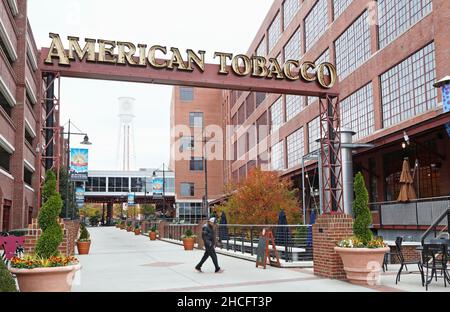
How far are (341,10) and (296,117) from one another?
11449mm

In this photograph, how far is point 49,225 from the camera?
402 inches

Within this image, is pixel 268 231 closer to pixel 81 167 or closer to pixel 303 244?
pixel 303 244

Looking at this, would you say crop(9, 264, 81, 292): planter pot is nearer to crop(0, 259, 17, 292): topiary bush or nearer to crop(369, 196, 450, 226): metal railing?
crop(0, 259, 17, 292): topiary bush

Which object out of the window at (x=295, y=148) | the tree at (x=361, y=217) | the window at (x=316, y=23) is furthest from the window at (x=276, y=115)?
the tree at (x=361, y=217)

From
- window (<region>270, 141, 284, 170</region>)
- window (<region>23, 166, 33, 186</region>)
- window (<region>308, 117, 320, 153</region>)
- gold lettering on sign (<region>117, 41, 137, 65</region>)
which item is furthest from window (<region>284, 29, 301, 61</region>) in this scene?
gold lettering on sign (<region>117, 41, 137, 65</region>)

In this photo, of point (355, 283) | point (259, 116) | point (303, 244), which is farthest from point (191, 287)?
point (259, 116)

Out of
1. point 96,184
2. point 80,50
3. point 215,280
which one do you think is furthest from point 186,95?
point 215,280

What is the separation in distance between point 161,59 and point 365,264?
370 inches

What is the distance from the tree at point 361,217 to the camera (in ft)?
41.5

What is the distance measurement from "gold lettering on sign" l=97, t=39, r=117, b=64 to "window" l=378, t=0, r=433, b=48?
49.4 feet

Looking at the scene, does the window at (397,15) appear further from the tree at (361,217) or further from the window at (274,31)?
the window at (274,31)

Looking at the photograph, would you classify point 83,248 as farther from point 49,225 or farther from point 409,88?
point 409,88

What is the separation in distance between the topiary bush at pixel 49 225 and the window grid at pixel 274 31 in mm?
42992

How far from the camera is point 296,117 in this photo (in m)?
43.8
